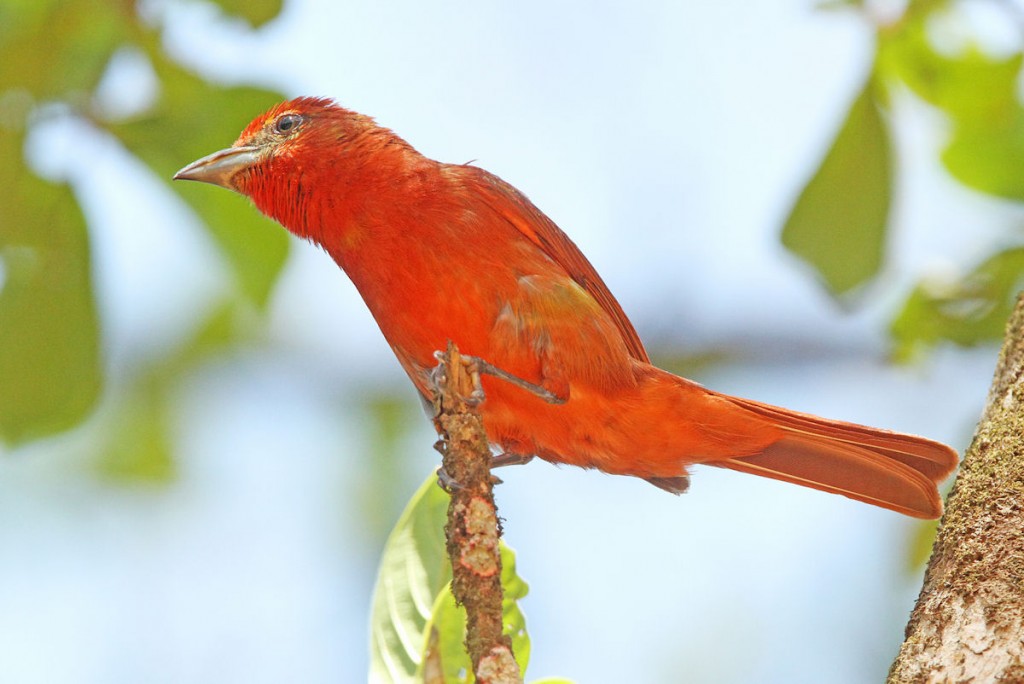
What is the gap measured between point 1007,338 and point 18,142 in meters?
2.26

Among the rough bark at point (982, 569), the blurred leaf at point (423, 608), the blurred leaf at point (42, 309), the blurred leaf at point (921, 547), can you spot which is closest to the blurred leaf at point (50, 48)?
the blurred leaf at point (42, 309)

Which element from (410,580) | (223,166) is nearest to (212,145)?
(223,166)

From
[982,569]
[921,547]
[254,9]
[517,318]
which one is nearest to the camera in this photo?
[982,569]

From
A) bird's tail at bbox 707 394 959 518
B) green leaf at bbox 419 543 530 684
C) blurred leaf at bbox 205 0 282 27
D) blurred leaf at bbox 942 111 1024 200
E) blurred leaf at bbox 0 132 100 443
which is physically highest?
blurred leaf at bbox 942 111 1024 200

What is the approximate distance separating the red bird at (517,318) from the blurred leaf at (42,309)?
0.40 meters

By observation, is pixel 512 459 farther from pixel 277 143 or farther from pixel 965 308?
pixel 965 308

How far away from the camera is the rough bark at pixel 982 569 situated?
5.92 feet

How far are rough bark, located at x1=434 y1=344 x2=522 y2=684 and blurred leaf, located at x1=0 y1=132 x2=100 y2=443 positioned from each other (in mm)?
887

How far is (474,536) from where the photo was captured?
2121 millimetres

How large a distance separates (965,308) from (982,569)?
4.81 feet

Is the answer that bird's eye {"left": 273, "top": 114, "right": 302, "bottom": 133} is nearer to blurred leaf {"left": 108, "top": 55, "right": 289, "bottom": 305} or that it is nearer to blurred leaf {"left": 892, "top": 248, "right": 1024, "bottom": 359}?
blurred leaf {"left": 108, "top": 55, "right": 289, "bottom": 305}

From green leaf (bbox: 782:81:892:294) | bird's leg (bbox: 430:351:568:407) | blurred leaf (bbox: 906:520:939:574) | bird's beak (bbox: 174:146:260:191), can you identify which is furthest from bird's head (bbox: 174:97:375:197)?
blurred leaf (bbox: 906:520:939:574)

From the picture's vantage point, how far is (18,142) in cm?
276

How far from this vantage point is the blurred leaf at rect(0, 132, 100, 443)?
265 cm
